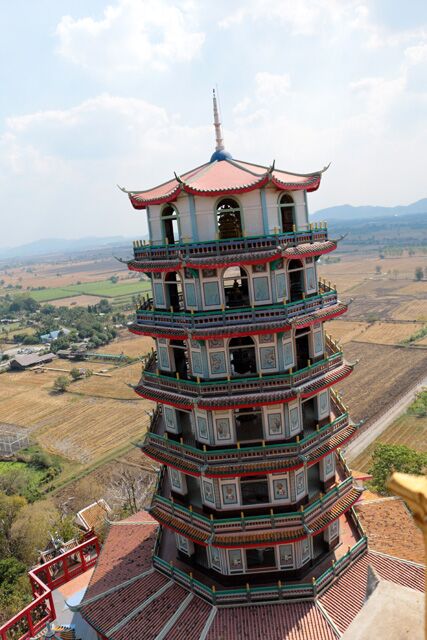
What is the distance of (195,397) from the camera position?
22.3m

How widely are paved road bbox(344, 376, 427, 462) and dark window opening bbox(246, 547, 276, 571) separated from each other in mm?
36442

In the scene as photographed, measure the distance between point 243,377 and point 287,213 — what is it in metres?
8.33

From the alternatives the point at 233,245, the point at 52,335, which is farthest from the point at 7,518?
the point at 52,335

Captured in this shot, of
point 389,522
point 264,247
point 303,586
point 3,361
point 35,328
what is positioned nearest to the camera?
point 264,247

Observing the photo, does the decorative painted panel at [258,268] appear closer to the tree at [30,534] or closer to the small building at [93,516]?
the small building at [93,516]

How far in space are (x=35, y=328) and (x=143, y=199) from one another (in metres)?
176

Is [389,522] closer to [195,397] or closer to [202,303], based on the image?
[195,397]

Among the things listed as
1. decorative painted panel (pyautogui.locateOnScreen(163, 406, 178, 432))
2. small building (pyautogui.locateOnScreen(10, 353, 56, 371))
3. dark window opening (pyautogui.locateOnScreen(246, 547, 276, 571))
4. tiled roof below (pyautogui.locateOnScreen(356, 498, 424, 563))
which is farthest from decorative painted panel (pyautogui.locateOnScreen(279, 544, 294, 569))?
small building (pyautogui.locateOnScreen(10, 353, 56, 371))

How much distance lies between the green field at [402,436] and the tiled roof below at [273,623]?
116 feet

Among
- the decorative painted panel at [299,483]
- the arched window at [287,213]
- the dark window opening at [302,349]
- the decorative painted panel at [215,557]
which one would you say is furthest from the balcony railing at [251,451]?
the arched window at [287,213]

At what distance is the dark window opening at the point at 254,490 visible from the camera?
79.9ft

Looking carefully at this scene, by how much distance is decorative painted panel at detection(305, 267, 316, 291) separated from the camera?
23703 mm

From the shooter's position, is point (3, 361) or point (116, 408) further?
point (3, 361)

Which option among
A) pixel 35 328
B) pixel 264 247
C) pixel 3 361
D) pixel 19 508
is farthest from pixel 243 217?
pixel 35 328
